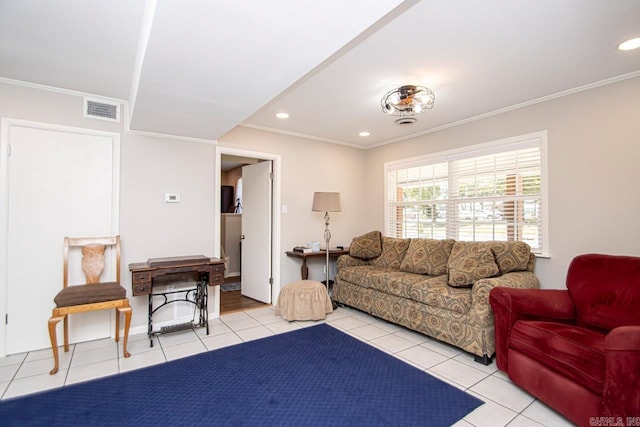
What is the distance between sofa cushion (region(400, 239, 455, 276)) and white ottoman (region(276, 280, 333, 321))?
1.13m

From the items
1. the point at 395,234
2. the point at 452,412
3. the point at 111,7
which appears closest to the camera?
the point at 111,7

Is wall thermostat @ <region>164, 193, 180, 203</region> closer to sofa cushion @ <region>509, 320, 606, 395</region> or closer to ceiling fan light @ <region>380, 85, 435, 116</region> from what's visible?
ceiling fan light @ <region>380, 85, 435, 116</region>

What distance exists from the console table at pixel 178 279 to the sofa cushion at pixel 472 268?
234 centimetres

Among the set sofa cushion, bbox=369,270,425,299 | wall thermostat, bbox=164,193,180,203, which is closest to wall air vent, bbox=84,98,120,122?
wall thermostat, bbox=164,193,180,203

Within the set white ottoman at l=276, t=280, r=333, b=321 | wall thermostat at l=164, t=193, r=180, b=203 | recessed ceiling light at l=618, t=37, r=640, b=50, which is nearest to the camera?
recessed ceiling light at l=618, t=37, r=640, b=50

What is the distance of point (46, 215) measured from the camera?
2.82 m

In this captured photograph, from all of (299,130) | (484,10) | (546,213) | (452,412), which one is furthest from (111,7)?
(546,213)

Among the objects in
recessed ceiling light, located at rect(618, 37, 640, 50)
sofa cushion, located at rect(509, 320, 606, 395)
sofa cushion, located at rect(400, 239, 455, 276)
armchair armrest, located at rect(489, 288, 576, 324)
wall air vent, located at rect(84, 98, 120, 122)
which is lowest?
sofa cushion, located at rect(509, 320, 606, 395)

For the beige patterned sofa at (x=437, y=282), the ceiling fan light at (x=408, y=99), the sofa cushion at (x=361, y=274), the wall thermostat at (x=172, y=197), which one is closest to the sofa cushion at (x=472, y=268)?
the beige patterned sofa at (x=437, y=282)

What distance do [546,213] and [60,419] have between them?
423 centimetres

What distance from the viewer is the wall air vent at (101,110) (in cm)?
298

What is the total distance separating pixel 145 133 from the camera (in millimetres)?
3266

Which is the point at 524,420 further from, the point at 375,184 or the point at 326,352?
the point at 375,184

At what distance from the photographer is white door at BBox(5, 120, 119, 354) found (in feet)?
8.89
